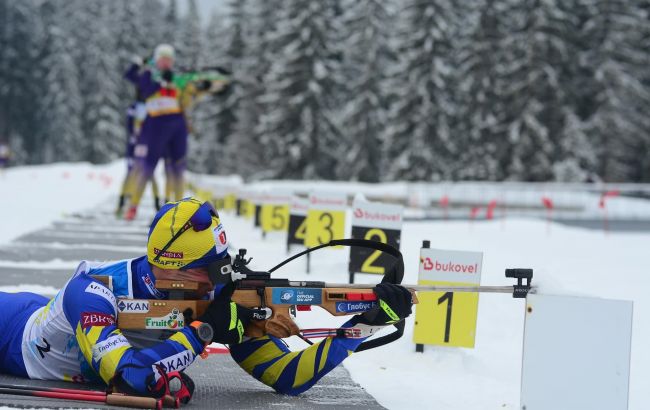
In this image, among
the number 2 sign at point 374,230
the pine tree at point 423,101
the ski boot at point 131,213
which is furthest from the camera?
the pine tree at point 423,101

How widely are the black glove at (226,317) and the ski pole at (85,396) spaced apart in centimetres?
51

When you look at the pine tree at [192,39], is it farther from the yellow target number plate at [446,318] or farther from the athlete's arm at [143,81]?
the yellow target number plate at [446,318]

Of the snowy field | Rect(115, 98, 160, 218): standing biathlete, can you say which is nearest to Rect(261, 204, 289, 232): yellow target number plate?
the snowy field

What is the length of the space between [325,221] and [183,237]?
253 inches

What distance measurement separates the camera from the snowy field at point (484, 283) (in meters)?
5.42

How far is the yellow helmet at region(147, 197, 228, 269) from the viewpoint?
4.33 m

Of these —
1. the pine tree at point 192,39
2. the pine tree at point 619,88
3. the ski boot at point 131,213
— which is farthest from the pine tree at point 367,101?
the ski boot at point 131,213

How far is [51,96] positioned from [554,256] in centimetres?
7863

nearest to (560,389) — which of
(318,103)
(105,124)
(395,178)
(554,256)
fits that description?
(554,256)

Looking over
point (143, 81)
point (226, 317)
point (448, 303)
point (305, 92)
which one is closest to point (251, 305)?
point (226, 317)

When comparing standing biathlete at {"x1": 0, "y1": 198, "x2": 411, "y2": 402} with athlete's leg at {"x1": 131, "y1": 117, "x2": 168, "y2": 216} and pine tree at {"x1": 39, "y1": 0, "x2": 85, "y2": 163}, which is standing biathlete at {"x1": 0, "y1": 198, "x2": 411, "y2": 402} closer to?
athlete's leg at {"x1": 131, "y1": 117, "x2": 168, "y2": 216}

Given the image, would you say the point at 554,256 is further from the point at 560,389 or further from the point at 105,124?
the point at 105,124

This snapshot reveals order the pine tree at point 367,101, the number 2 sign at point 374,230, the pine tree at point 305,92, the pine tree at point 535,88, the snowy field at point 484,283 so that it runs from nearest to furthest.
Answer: the snowy field at point 484,283
the number 2 sign at point 374,230
the pine tree at point 535,88
the pine tree at point 367,101
the pine tree at point 305,92

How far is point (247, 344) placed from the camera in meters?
4.84
